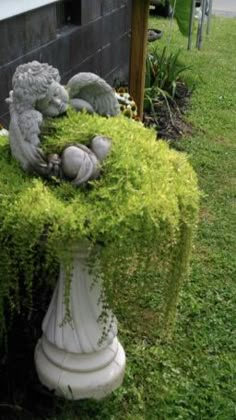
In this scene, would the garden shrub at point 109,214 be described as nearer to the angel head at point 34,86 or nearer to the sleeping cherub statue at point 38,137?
the sleeping cherub statue at point 38,137

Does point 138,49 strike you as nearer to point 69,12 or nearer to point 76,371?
point 69,12

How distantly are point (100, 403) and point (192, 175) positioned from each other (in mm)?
1034

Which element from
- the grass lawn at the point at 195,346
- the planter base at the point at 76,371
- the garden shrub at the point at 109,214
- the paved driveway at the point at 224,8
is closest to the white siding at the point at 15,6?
the garden shrub at the point at 109,214

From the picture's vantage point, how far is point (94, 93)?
241cm

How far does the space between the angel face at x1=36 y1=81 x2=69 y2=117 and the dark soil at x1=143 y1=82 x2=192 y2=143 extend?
294 centimetres

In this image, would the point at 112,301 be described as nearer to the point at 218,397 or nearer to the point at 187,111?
the point at 218,397

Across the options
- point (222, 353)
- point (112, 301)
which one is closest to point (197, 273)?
point (222, 353)

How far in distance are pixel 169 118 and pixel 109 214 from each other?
12.6ft

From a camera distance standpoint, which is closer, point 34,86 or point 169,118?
point 34,86

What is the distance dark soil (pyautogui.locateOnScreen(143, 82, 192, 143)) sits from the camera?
5.36 m

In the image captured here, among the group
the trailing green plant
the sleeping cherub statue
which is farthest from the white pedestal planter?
the trailing green plant

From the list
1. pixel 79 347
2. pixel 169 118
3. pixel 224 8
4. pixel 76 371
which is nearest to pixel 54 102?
pixel 79 347

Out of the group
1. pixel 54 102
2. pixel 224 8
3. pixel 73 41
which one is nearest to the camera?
pixel 54 102

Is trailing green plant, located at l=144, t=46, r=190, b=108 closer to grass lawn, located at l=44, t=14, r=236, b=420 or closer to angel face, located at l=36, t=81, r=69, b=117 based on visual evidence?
grass lawn, located at l=44, t=14, r=236, b=420
